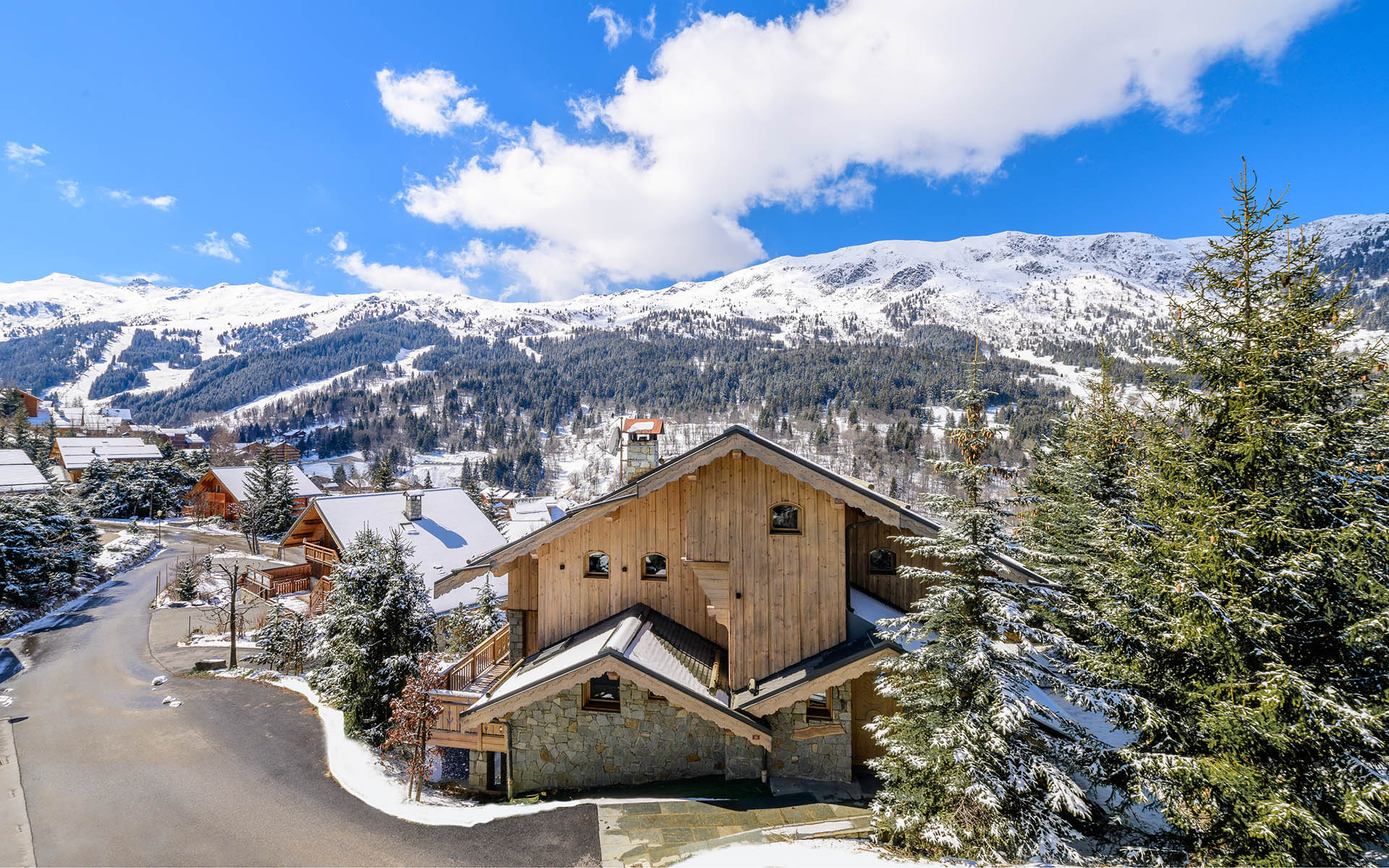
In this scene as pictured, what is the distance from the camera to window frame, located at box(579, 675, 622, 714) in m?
12.1

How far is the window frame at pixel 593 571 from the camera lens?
544 inches

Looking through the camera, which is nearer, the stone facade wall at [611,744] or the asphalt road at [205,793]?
the asphalt road at [205,793]

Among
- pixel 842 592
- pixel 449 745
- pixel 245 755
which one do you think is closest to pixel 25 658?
pixel 245 755

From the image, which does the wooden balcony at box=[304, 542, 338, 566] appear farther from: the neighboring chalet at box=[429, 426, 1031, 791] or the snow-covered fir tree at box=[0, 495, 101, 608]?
the neighboring chalet at box=[429, 426, 1031, 791]

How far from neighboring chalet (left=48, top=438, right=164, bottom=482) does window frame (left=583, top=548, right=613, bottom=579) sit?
79505mm

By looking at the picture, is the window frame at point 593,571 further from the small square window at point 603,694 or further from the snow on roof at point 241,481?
the snow on roof at point 241,481

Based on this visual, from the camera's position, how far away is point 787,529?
1251cm

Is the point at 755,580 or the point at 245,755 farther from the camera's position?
the point at 245,755

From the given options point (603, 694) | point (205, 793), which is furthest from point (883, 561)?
point (205, 793)

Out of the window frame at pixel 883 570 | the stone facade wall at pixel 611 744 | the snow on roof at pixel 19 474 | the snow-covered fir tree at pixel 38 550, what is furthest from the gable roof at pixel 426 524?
the snow on roof at pixel 19 474

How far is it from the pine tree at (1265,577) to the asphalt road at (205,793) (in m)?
9.58

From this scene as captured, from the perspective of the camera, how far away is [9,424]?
7119 centimetres

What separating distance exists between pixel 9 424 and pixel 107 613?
7191 cm

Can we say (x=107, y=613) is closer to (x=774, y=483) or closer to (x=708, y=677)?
(x=708, y=677)
